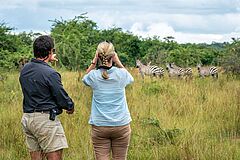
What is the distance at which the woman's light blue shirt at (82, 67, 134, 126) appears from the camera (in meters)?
5.15

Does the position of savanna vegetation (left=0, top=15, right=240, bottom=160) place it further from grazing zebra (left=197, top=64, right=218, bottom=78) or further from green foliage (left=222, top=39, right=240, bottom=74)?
grazing zebra (left=197, top=64, right=218, bottom=78)

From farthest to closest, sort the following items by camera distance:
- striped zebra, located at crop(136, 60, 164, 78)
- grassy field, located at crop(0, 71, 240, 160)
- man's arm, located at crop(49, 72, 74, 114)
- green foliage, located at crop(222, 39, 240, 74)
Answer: striped zebra, located at crop(136, 60, 164, 78) → green foliage, located at crop(222, 39, 240, 74) → grassy field, located at crop(0, 71, 240, 160) → man's arm, located at crop(49, 72, 74, 114)

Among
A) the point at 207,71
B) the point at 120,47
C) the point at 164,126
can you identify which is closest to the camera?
the point at 164,126

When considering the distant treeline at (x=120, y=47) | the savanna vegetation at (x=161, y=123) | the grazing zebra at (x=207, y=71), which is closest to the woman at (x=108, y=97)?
the savanna vegetation at (x=161, y=123)

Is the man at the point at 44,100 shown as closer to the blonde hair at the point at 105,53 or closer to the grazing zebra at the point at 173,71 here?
the blonde hair at the point at 105,53

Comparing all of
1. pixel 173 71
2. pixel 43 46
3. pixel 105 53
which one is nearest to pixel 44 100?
pixel 43 46

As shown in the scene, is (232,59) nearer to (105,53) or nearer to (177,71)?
(177,71)

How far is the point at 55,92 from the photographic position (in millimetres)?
4910

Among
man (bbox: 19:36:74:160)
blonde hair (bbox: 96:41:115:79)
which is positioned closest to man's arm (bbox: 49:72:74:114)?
man (bbox: 19:36:74:160)

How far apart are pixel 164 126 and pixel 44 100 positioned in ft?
12.1

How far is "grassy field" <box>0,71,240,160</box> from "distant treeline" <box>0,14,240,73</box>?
27.5 ft

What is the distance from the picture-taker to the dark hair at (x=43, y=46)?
500 centimetres

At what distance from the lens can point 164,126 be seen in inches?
326

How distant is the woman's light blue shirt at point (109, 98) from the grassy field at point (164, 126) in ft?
4.98
